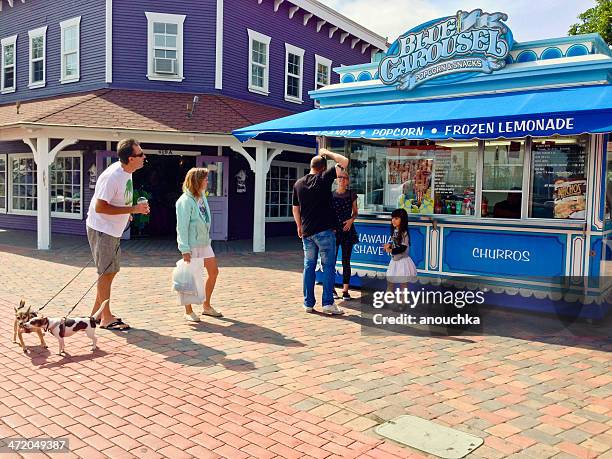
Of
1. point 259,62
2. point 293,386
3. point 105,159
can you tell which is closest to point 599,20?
point 259,62

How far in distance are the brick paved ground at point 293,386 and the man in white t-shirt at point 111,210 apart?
2.23ft

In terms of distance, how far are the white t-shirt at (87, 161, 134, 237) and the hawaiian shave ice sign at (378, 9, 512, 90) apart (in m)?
4.38

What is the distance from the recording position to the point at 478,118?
Result: 641 cm

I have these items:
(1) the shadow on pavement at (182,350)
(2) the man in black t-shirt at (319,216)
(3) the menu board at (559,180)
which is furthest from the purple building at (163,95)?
(1) the shadow on pavement at (182,350)

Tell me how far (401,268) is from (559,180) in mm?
2299

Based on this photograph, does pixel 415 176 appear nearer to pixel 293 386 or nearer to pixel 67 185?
pixel 293 386

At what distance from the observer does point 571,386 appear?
4.53 metres

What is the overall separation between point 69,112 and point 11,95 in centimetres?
662

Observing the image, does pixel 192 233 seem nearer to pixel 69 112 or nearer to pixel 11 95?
pixel 69 112

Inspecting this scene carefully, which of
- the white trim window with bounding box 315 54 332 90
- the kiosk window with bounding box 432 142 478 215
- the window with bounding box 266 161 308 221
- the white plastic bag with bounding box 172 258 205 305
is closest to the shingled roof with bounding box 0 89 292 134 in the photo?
the window with bounding box 266 161 308 221

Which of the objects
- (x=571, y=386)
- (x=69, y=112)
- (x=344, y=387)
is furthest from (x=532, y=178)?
(x=69, y=112)

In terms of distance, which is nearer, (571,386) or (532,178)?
(571,386)

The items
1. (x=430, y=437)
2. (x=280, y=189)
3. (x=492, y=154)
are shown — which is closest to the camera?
(x=430, y=437)

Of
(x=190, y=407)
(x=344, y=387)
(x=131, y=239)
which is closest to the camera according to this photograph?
(x=190, y=407)
